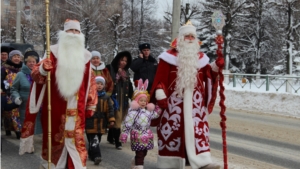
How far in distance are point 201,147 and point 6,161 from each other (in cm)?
329

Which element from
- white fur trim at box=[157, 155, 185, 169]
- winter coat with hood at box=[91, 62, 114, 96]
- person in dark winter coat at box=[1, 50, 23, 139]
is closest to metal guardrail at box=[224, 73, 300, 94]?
winter coat with hood at box=[91, 62, 114, 96]

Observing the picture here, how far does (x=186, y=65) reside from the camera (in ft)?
→ 17.7

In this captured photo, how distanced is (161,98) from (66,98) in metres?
1.23

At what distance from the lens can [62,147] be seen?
4.90 m

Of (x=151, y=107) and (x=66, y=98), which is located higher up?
(x=66, y=98)

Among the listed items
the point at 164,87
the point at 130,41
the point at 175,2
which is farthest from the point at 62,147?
the point at 130,41

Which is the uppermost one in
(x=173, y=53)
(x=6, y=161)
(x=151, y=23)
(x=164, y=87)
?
(x=151, y=23)

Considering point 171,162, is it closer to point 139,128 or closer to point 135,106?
point 139,128

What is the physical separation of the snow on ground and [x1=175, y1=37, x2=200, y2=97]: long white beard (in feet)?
31.1

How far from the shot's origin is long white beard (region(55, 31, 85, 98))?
16.0ft

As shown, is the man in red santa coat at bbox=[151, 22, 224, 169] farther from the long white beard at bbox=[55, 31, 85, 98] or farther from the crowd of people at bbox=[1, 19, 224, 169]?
the long white beard at bbox=[55, 31, 85, 98]

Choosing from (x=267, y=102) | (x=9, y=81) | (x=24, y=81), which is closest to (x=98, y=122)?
(x=24, y=81)

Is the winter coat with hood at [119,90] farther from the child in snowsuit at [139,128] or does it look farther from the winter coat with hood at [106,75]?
the child in snowsuit at [139,128]

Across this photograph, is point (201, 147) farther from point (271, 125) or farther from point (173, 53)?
point (271, 125)
